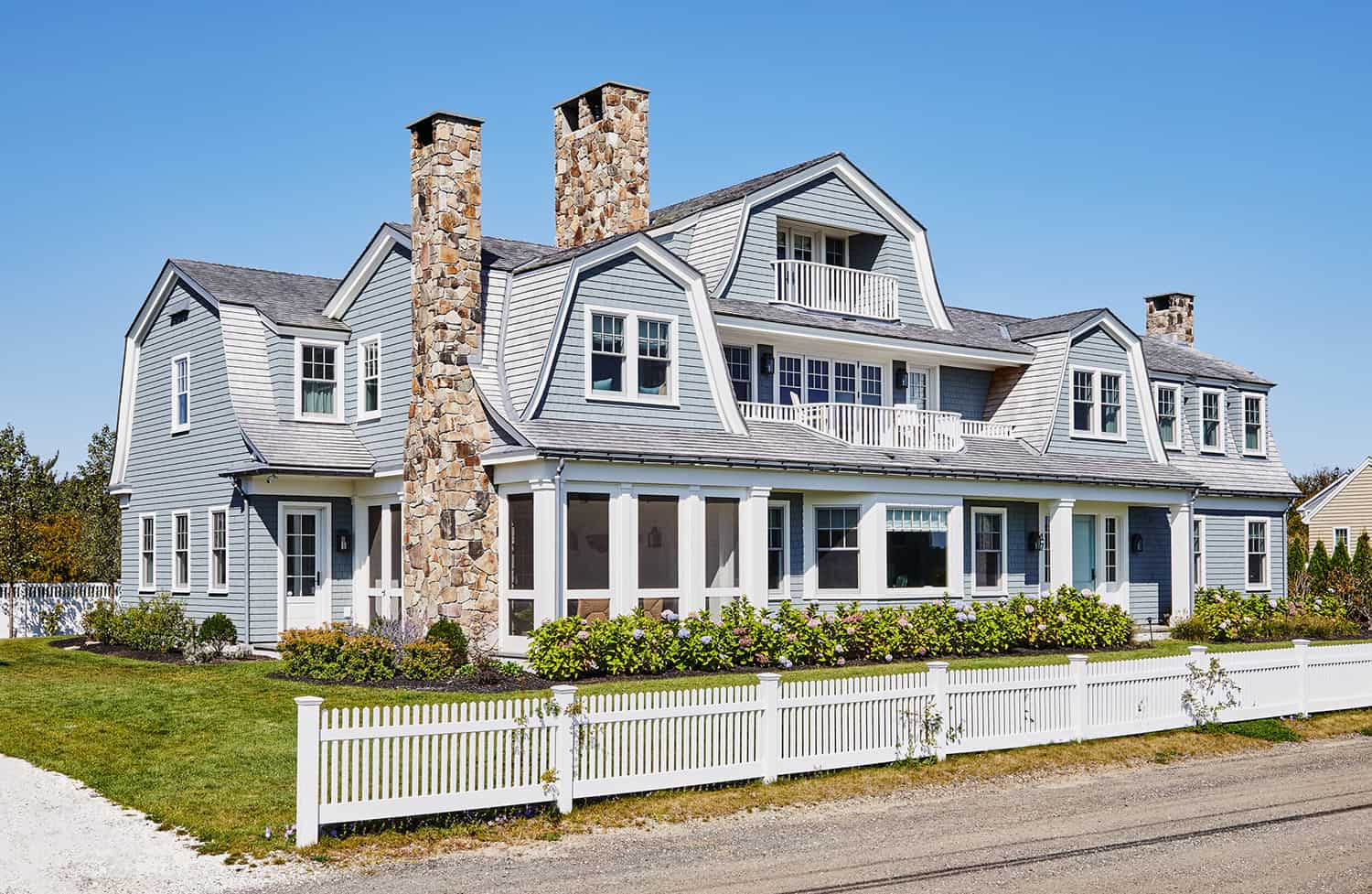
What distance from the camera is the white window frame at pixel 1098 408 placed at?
97.2 feet

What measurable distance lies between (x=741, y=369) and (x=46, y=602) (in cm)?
1700

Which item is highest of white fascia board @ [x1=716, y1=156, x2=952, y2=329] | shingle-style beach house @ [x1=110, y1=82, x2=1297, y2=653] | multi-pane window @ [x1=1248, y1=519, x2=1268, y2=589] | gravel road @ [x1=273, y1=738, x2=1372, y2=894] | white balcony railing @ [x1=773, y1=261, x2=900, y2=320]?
white fascia board @ [x1=716, y1=156, x2=952, y2=329]

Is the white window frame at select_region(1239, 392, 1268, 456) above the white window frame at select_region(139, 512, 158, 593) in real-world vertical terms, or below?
above

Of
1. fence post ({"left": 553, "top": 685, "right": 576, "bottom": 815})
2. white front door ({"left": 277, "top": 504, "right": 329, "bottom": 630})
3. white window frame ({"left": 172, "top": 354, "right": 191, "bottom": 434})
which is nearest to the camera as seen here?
fence post ({"left": 553, "top": 685, "right": 576, "bottom": 815})

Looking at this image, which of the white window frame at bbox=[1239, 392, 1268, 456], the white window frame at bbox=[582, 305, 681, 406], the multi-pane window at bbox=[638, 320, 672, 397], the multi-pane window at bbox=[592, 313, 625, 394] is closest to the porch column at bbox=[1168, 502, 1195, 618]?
the white window frame at bbox=[1239, 392, 1268, 456]

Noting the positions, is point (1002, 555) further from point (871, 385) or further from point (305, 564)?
point (305, 564)

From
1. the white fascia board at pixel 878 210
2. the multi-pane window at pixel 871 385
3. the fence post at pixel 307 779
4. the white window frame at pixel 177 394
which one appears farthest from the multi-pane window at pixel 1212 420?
the fence post at pixel 307 779

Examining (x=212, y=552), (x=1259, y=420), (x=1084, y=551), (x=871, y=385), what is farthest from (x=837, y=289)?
(x=1259, y=420)

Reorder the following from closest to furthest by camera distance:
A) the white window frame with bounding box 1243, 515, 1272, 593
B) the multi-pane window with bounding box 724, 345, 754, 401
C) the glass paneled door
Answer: the glass paneled door → the multi-pane window with bounding box 724, 345, 754, 401 → the white window frame with bounding box 1243, 515, 1272, 593

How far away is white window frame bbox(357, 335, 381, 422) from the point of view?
24.8 meters

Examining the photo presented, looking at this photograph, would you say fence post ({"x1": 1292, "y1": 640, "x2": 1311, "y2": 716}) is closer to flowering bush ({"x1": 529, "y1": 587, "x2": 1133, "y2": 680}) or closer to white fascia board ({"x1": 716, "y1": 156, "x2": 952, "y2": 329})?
flowering bush ({"x1": 529, "y1": 587, "x2": 1133, "y2": 680})

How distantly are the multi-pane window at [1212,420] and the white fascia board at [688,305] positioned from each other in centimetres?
1505

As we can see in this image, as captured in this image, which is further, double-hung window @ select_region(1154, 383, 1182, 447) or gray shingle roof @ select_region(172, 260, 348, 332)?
double-hung window @ select_region(1154, 383, 1182, 447)

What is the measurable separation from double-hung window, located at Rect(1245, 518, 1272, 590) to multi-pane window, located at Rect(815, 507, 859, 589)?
45.9 feet
